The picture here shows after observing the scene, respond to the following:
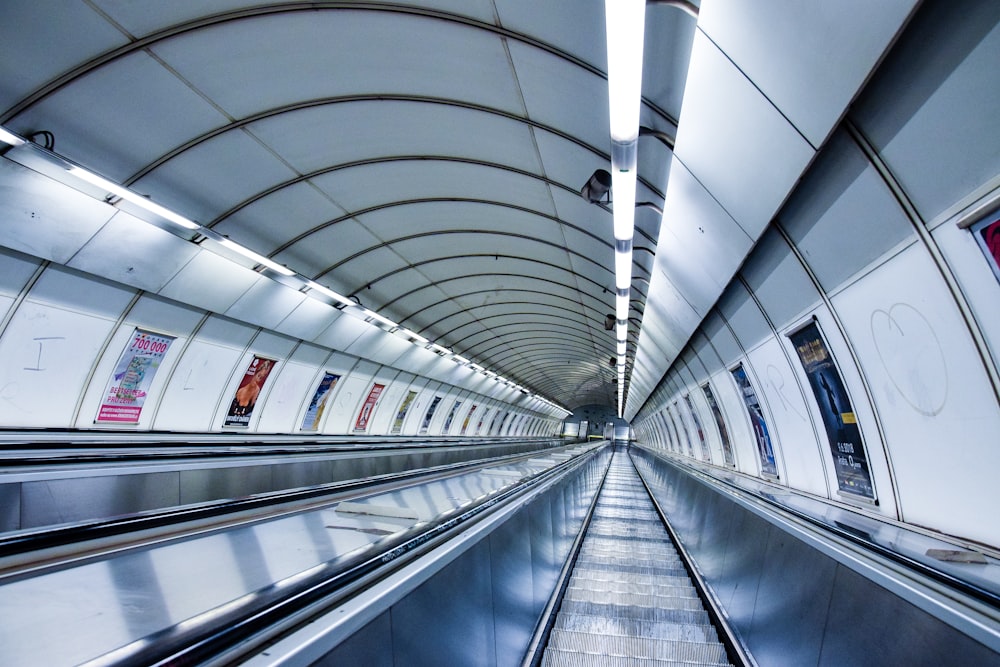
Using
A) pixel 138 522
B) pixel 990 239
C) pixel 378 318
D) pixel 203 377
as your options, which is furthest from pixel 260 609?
pixel 378 318

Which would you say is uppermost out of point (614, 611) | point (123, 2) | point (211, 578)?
point (123, 2)

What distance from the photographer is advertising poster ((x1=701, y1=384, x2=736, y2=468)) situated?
1332 centimetres

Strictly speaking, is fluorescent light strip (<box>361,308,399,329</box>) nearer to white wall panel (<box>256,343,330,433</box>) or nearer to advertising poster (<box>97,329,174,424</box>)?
white wall panel (<box>256,343,330,433</box>)

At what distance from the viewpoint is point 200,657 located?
1427 mm

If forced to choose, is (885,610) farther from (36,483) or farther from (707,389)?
(707,389)

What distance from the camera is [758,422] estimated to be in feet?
33.0

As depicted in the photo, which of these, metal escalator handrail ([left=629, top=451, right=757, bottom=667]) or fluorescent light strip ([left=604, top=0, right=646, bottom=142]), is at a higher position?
fluorescent light strip ([left=604, top=0, right=646, bottom=142])

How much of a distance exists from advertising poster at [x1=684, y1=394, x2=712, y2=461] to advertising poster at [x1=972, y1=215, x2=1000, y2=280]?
43.9 ft

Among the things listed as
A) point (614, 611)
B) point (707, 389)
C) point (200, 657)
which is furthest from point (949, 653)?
point (707, 389)

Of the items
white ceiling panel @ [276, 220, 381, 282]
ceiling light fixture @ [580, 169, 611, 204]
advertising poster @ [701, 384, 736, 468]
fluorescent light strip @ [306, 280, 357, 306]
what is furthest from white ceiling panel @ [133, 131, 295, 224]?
advertising poster @ [701, 384, 736, 468]

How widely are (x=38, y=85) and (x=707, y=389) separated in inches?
547

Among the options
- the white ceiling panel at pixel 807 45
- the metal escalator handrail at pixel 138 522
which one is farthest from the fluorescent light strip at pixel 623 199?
the metal escalator handrail at pixel 138 522

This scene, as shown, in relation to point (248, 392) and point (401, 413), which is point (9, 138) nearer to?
point (248, 392)

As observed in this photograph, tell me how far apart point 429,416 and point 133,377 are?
1562cm
